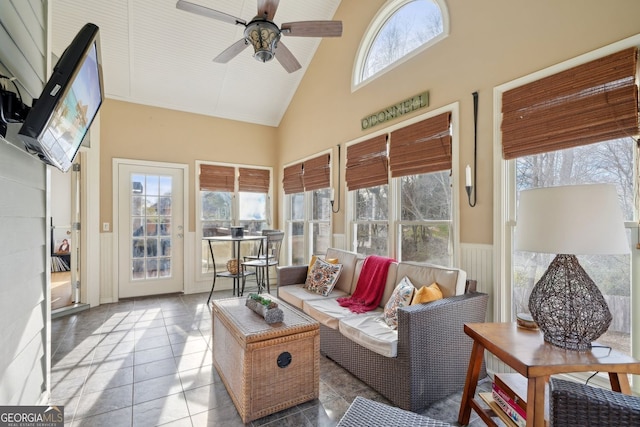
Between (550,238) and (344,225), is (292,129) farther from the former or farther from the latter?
(550,238)

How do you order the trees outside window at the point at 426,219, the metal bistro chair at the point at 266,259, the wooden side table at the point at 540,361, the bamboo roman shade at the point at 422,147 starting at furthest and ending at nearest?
the metal bistro chair at the point at 266,259 < the trees outside window at the point at 426,219 < the bamboo roman shade at the point at 422,147 < the wooden side table at the point at 540,361

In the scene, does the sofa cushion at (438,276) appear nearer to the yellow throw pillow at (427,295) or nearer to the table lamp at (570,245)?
the yellow throw pillow at (427,295)

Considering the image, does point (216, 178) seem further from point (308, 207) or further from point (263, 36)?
point (263, 36)

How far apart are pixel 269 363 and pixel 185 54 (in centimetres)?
432

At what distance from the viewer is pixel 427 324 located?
2006 mm

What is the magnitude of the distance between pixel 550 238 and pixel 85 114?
2.50 meters

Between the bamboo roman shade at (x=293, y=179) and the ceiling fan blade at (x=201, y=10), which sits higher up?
the ceiling fan blade at (x=201, y=10)

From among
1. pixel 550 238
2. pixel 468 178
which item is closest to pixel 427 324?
pixel 550 238

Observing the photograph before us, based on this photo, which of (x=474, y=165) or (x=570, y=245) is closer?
(x=570, y=245)

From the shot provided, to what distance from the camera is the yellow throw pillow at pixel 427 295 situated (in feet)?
7.46

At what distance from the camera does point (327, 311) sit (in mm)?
2799

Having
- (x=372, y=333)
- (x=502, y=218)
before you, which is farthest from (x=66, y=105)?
(x=502, y=218)

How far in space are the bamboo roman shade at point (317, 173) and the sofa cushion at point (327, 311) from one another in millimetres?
Answer: 1873

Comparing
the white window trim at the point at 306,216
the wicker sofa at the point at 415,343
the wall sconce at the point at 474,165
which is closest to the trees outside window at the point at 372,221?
the white window trim at the point at 306,216
